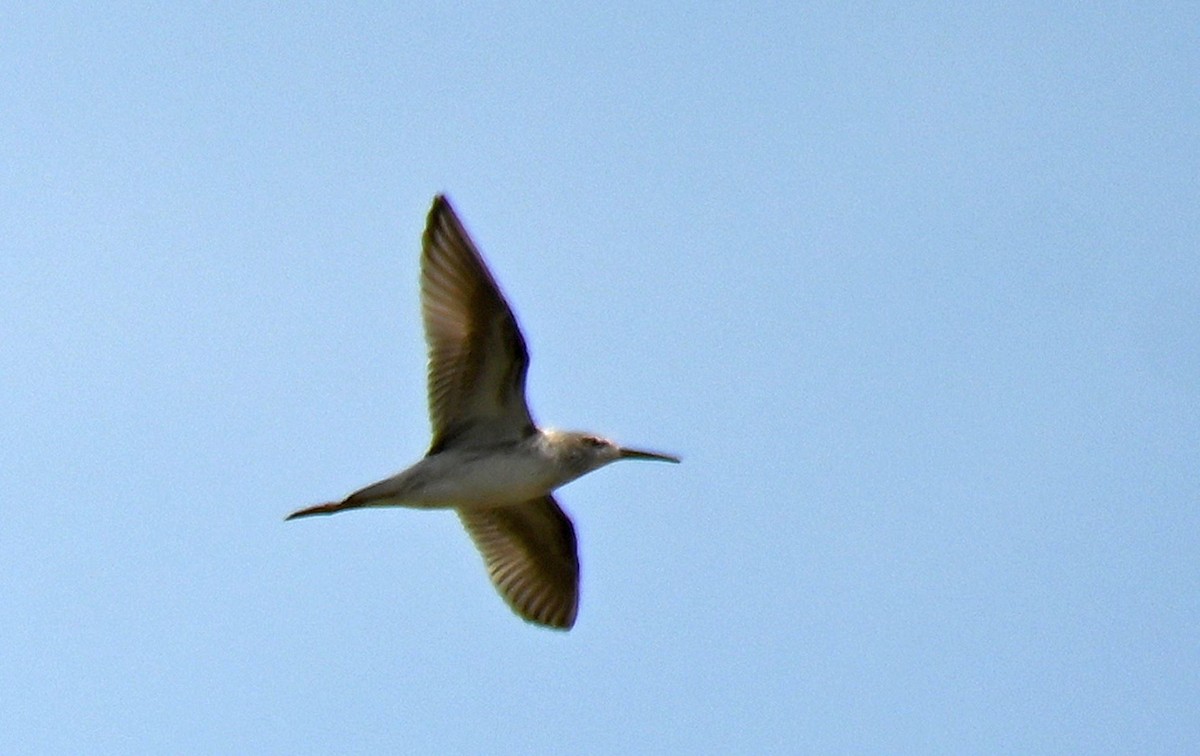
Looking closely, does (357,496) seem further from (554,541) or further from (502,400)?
(554,541)

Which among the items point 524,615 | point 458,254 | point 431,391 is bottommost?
point 524,615

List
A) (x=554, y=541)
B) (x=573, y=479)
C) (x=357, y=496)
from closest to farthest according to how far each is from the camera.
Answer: (x=357, y=496) → (x=573, y=479) → (x=554, y=541)

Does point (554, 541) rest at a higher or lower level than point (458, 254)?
lower

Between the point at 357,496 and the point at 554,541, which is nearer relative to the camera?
the point at 357,496

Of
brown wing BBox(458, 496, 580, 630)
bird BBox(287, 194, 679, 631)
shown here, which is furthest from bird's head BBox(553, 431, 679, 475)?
brown wing BBox(458, 496, 580, 630)

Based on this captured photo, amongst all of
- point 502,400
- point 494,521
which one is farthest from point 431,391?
point 494,521

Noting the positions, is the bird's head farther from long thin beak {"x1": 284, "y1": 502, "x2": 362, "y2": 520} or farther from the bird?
long thin beak {"x1": 284, "y1": 502, "x2": 362, "y2": 520}

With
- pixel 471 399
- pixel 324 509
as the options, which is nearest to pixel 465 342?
pixel 471 399

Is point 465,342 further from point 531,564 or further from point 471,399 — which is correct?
point 531,564

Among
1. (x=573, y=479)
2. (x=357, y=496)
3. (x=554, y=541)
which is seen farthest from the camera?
(x=554, y=541)
